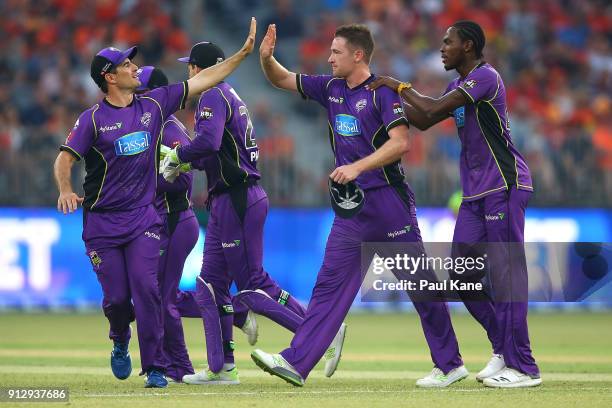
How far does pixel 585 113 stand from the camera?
22281 mm

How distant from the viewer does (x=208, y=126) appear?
1013 centimetres

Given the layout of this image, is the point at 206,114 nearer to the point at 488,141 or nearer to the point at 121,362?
the point at 121,362

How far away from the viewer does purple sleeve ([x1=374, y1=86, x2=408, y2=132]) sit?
31.0 ft

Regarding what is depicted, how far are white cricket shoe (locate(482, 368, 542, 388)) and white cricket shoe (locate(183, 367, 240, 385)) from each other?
2133 millimetres

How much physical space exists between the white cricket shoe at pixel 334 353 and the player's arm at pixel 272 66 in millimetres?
1969

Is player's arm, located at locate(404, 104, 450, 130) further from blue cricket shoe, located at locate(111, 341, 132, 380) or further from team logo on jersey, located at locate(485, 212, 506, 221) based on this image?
blue cricket shoe, located at locate(111, 341, 132, 380)

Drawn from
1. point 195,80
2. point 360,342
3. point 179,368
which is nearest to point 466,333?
point 360,342

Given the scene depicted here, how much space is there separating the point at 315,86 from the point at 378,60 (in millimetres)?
12791

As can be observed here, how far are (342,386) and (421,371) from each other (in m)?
1.83

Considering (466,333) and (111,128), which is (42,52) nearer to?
(466,333)

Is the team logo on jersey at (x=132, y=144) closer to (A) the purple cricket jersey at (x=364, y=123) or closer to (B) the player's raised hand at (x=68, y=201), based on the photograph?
(B) the player's raised hand at (x=68, y=201)

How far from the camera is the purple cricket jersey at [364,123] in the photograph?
9.52m
